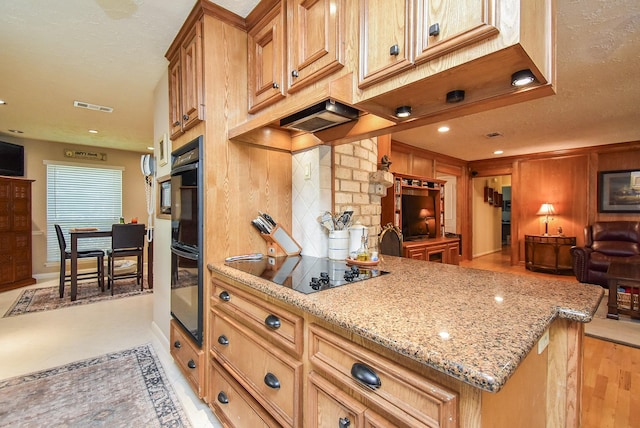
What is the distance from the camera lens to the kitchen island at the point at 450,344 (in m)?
0.64

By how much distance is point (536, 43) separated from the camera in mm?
848

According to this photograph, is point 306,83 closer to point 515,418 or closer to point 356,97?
point 356,97

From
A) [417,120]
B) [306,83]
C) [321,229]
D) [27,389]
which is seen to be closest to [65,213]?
[27,389]

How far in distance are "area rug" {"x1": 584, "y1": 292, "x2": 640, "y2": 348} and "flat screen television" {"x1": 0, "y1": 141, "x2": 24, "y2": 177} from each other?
7.89 m

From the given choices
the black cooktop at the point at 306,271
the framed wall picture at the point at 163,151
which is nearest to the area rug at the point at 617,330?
the black cooktop at the point at 306,271

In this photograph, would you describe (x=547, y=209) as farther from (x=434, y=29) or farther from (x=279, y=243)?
(x=434, y=29)

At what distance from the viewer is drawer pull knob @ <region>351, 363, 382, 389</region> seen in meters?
0.78

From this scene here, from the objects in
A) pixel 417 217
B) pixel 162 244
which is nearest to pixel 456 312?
pixel 162 244

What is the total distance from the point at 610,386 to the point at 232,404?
8.31 feet

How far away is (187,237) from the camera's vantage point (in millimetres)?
1956

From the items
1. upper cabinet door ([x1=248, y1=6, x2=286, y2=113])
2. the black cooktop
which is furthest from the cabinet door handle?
the black cooktop

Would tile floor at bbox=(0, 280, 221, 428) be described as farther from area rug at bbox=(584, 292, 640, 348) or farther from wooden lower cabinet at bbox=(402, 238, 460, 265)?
area rug at bbox=(584, 292, 640, 348)

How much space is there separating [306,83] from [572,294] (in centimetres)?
135

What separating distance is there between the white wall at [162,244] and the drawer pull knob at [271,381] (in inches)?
63.8
